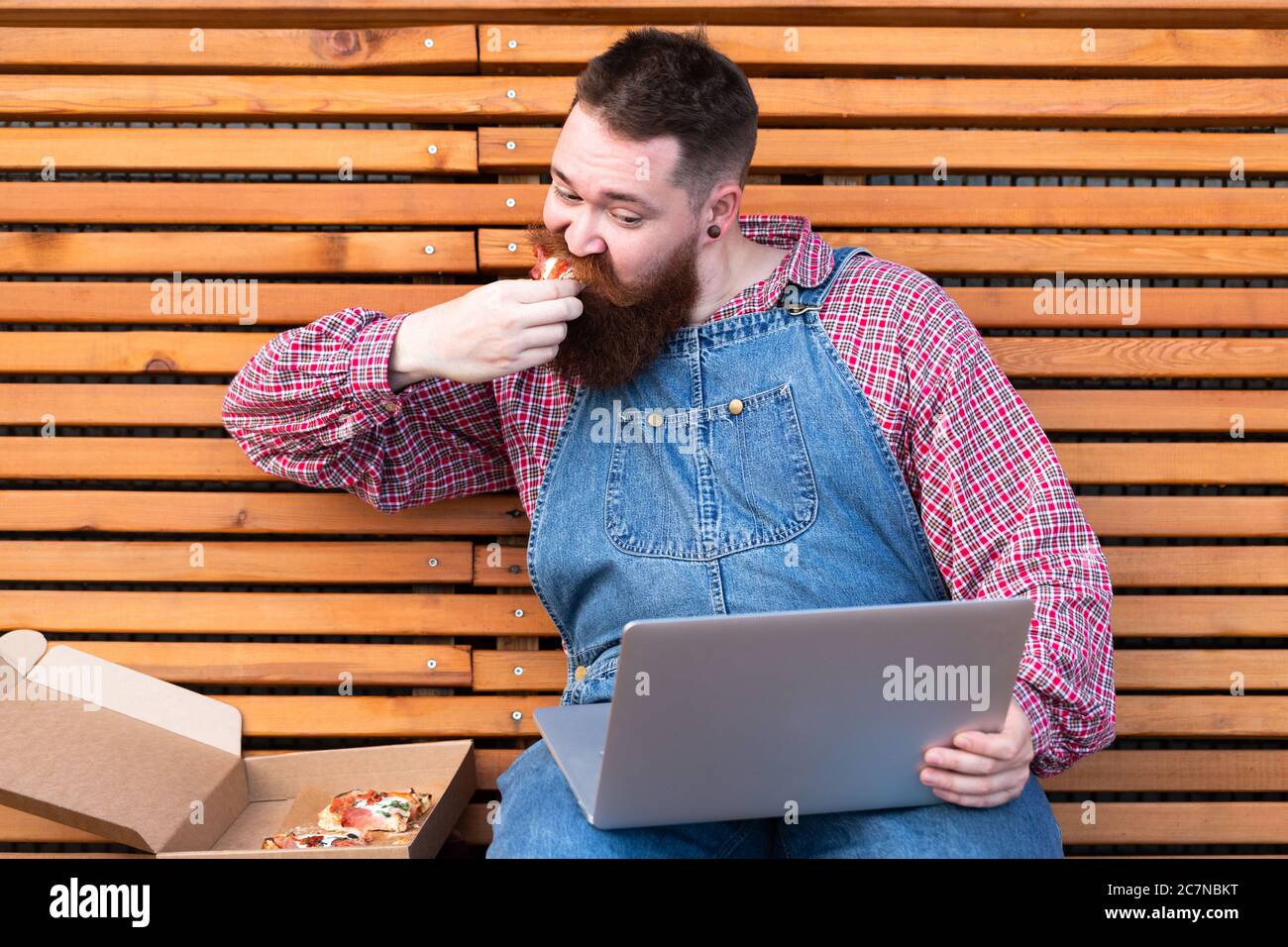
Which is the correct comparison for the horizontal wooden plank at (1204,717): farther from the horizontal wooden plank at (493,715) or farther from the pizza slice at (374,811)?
the pizza slice at (374,811)

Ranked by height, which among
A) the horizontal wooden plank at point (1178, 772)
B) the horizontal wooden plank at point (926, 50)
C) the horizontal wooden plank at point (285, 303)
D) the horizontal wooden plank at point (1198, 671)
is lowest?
the horizontal wooden plank at point (1178, 772)

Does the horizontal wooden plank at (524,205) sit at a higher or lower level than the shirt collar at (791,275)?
higher

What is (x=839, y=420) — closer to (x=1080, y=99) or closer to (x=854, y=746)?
(x=854, y=746)

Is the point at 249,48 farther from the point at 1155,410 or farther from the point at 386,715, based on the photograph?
the point at 1155,410

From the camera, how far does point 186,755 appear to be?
2.49m

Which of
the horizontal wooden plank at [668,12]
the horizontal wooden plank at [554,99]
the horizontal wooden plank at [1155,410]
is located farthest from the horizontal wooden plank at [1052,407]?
the horizontal wooden plank at [668,12]

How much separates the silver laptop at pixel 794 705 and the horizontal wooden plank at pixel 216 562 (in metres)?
1.07

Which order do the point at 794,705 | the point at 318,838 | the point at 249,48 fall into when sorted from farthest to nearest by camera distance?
1. the point at 249,48
2. the point at 318,838
3. the point at 794,705

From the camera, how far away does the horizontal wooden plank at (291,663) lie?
2635 mm

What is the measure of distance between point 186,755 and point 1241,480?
2.44m

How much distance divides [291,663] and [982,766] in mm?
1619

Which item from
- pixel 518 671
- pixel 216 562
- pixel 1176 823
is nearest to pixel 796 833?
pixel 518 671

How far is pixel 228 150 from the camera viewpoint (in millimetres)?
2615
